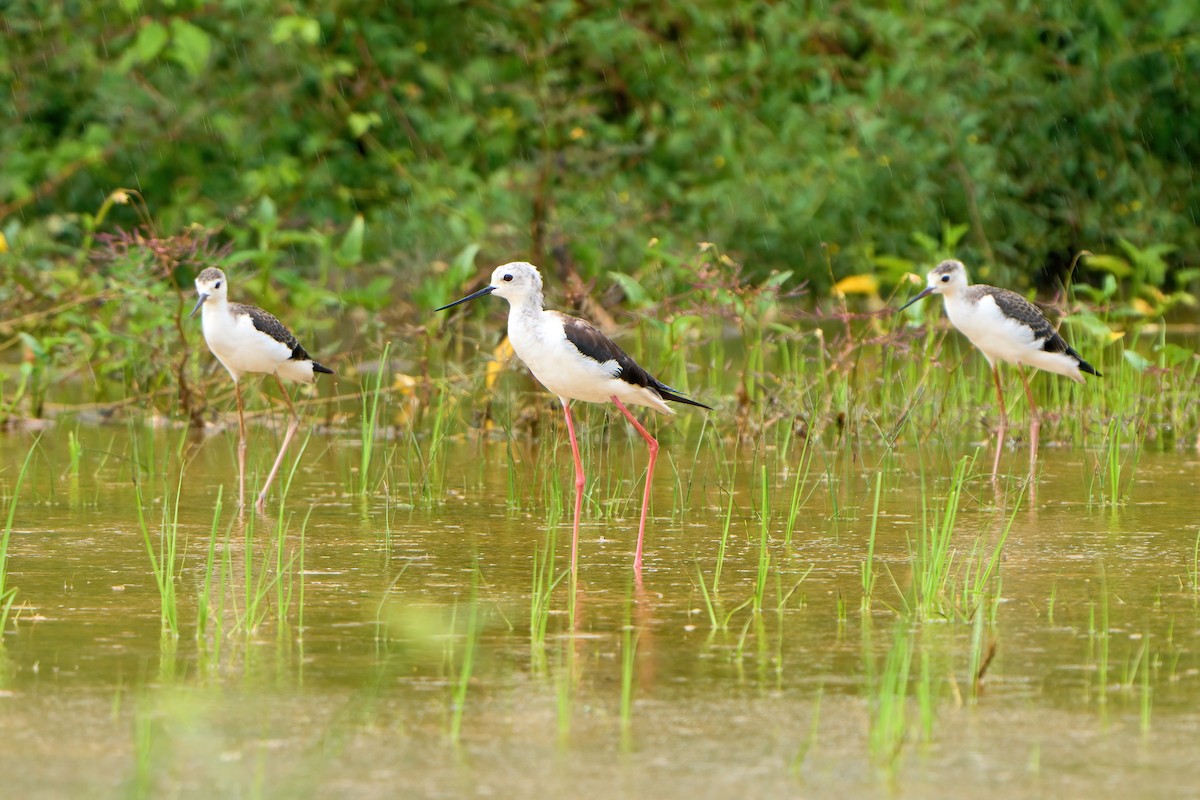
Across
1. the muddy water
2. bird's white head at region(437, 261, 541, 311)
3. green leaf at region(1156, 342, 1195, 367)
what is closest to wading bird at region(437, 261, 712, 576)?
bird's white head at region(437, 261, 541, 311)

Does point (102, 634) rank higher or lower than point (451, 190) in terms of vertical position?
lower

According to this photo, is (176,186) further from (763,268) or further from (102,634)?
(102,634)

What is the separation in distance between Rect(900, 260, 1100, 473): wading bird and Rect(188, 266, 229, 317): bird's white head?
3.00 meters

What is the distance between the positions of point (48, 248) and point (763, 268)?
5.06m

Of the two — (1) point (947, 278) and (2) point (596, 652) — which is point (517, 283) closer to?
(2) point (596, 652)

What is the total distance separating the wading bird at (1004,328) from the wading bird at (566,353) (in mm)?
2306

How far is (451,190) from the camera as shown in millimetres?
13141

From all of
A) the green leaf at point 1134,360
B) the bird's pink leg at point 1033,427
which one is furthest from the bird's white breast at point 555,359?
the green leaf at point 1134,360

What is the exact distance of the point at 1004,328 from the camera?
26.6 feet

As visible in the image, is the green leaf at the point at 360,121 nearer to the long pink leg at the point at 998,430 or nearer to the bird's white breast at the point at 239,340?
the bird's white breast at the point at 239,340

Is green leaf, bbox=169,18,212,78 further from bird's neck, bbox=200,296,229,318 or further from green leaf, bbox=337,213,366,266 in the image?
bird's neck, bbox=200,296,229,318

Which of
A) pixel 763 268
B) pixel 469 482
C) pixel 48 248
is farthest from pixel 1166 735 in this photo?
pixel 763 268

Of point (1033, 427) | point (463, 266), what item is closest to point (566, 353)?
point (1033, 427)

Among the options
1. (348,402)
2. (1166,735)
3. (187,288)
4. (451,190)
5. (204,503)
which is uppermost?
(451,190)
